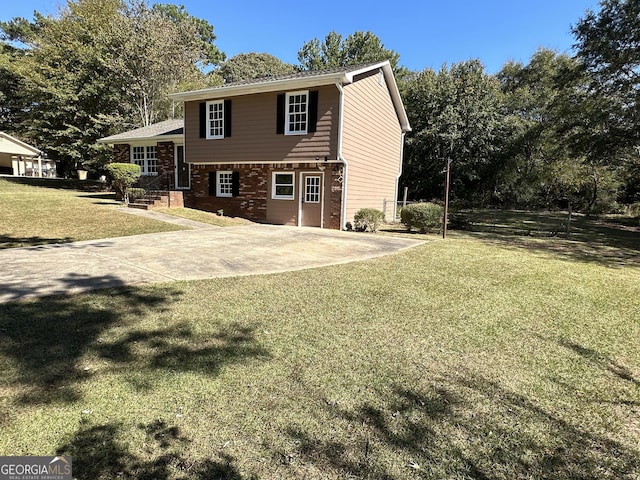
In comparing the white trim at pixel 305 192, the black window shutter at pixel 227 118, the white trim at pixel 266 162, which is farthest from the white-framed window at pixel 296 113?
the black window shutter at pixel 227 118

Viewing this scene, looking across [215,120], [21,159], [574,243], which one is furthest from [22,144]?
[574,243]

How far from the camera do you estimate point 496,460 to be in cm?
214

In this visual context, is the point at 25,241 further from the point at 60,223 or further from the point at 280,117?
the point at 280,117

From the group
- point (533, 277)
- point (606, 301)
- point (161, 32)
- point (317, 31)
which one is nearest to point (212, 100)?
point (161, 32)

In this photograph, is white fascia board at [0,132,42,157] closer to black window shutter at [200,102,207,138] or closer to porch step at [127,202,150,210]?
porch step at [127,202,150,210]

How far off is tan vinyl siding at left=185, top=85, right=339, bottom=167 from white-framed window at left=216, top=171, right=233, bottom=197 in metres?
0.70

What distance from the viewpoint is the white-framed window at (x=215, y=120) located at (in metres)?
14.6

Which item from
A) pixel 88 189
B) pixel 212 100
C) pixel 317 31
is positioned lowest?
pixel 88 189

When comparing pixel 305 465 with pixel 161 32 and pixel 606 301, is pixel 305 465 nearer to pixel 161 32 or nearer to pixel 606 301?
pixel 606 301

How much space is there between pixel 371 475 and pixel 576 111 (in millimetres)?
20711

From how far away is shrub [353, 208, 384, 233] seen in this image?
12.4m

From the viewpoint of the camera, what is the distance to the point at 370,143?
14617 millimetres

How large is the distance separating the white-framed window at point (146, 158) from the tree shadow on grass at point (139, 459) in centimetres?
1852

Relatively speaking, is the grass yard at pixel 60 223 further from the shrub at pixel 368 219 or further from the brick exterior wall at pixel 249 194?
the shrub at pixel 368 219
